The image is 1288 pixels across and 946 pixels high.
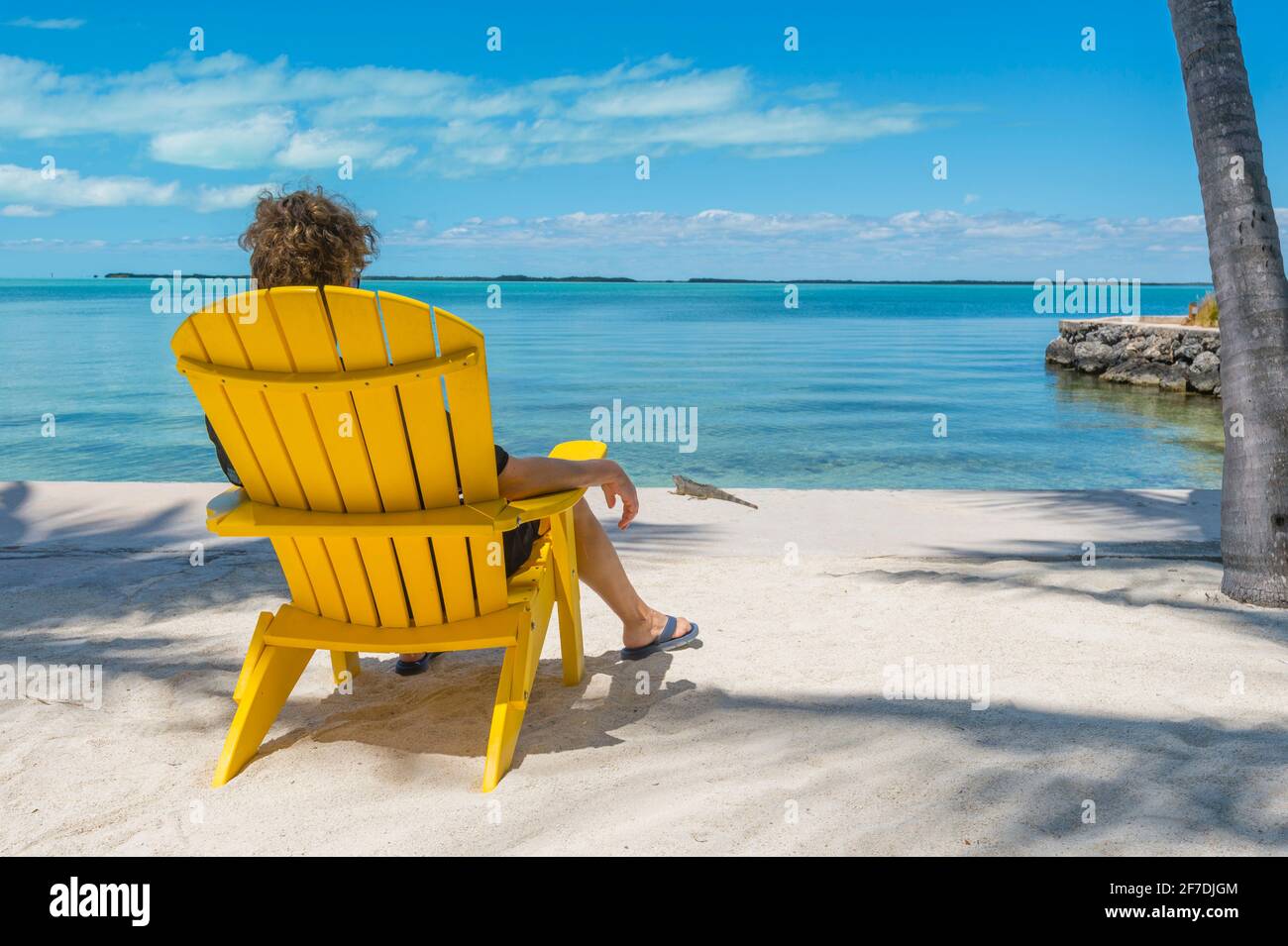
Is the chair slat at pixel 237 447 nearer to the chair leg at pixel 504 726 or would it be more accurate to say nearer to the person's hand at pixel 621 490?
the chair leg at pixel 504 726

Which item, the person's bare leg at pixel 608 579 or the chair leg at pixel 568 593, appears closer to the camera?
the chair leg at pixel 568 593

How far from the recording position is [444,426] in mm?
2586

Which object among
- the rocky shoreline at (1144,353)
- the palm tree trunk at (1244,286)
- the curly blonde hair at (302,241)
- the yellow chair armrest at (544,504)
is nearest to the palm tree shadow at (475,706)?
the yellow chair armrest at (544,504)

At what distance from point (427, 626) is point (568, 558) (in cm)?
58

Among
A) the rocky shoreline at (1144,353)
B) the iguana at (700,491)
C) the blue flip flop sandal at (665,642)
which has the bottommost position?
the blue flip flop sandal at (665,642)

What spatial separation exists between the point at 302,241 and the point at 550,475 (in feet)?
2.94

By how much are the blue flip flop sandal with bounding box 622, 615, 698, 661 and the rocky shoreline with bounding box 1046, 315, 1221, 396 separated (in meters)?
18.3

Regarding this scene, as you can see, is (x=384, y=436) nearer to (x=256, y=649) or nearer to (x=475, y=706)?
(x=256, y=649)

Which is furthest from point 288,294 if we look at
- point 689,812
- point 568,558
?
point 689,812

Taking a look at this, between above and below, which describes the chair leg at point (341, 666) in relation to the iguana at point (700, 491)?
below

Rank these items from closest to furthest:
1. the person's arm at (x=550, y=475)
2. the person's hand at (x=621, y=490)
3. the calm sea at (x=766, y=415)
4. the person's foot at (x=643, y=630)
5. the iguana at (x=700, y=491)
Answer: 1. the person's arm at (x=550, y=475)
2. the person's hand at (x=621, y=490)
3. the person's foot at (x=643, y=630)
4. the iguana at (x=700, y=491)
5. the calm sea at (x=766, y=415)

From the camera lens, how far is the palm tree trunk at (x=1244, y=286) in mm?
4000

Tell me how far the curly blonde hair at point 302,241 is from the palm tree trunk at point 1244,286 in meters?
3.30
